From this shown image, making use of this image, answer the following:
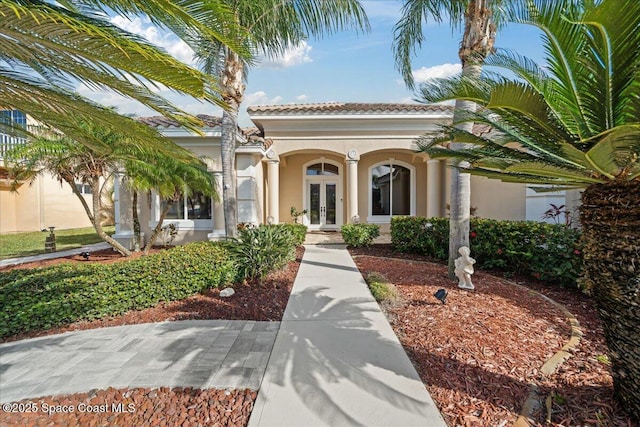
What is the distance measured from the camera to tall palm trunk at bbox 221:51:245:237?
8.21 m

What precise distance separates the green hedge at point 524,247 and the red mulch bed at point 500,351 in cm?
45

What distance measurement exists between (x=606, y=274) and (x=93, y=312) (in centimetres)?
705

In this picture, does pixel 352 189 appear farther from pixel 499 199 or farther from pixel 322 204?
pixel 499 199

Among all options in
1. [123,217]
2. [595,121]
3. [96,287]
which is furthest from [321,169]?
[595,121]

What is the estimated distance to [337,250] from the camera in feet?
37.7

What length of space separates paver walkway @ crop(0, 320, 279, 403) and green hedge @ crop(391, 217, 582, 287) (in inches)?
241

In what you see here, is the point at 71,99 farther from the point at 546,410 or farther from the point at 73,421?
the point at 546,410

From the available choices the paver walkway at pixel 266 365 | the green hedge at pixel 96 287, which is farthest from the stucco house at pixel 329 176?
the paver walkway at pixel 266 365

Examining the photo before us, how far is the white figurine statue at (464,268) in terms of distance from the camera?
246 inches

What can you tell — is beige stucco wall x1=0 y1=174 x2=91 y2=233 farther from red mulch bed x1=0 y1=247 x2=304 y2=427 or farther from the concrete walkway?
the concrete walkway

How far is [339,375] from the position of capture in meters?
3.50

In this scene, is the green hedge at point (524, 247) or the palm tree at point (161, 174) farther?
the palm tree at point (161, 174)

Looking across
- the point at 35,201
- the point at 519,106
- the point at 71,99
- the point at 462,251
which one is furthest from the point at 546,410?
the point at 35,201

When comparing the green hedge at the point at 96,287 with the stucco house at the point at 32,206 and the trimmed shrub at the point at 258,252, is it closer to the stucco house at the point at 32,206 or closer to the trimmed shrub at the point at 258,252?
the trimmed shrub at the point at 258,252
